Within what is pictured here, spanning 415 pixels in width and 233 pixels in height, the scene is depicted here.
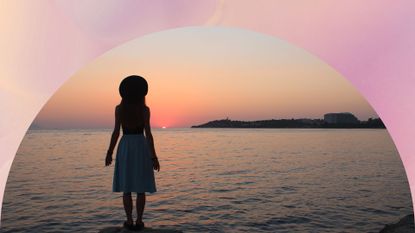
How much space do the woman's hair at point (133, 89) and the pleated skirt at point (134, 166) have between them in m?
0.55

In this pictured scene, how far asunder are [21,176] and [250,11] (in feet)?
49.6

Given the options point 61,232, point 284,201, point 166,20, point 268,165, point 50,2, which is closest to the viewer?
point 50,2

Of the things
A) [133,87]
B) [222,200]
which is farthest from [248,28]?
[222,200]

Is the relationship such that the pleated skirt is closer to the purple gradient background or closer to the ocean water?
the purple gradient background

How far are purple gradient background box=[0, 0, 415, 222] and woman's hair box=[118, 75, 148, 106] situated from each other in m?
0.56

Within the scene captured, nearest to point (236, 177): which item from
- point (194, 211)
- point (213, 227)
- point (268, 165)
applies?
point (268, 165)

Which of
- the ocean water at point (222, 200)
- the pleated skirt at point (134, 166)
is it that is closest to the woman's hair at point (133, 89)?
the pleated skirt at point (134, 166)

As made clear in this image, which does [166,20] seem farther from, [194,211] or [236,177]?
[236,177]

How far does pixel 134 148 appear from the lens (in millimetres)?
6070

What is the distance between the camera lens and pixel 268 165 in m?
22.2

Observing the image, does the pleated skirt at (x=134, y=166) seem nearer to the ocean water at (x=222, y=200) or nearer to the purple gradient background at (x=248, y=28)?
the purple gradient background at (x=248, y=28)

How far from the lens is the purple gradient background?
5.26 m

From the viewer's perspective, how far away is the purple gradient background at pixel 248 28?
5258 mm

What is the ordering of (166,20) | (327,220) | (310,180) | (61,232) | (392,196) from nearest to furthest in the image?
1. (166,20)
2. (61,232)
3. (327,220)
4. (392,196)
5. (310,180)
